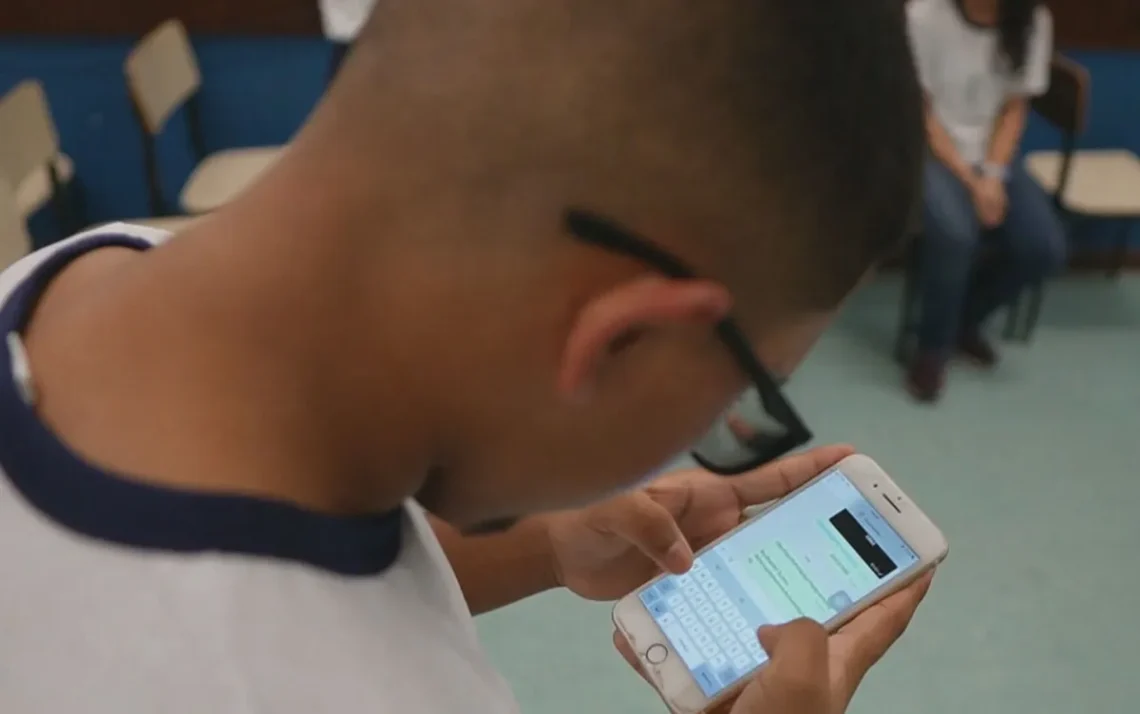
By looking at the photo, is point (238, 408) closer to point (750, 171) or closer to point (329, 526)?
point (329, 526)

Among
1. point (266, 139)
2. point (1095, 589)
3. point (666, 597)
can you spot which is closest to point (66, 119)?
point (266, 139)

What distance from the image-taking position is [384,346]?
0.44 m

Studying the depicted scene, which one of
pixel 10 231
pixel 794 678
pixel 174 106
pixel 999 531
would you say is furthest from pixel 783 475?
pixel 174 106

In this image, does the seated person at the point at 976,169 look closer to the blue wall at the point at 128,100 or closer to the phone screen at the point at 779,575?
the phone screen at the point at 779,575

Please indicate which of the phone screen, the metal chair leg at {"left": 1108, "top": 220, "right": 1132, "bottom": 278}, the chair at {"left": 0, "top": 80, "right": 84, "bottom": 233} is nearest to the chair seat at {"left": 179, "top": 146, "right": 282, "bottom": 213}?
the chair at {"left": 0, "top": 80, "right": 84, "bottom": 233}

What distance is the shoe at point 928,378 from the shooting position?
227cm

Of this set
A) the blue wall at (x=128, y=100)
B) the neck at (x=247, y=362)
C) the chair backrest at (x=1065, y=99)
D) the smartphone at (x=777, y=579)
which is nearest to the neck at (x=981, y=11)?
the chair backrest at (x=1065, y=99)

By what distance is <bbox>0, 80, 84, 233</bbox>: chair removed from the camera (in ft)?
6.76

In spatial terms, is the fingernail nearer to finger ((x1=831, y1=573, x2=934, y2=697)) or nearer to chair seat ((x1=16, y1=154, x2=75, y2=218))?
finger ((x1=831, y1=573, x2=934, y2=697))

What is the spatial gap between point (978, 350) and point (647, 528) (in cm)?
188

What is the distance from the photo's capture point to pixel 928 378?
89.7 inches

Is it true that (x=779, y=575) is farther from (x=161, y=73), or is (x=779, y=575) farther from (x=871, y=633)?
(x=161, y=73)

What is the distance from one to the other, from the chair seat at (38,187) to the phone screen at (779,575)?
5.94ft

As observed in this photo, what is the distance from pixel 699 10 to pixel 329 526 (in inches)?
9.9
